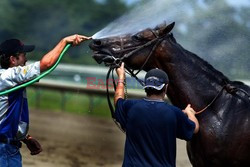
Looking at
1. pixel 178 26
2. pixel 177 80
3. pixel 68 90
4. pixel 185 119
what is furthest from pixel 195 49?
pixel 68 90

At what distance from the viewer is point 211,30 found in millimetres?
5895

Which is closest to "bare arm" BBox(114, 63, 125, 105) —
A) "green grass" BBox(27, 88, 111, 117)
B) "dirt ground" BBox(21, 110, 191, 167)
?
"dirt ground" BBox(21, 110, 191, 167)

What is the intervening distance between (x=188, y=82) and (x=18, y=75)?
5.33ft

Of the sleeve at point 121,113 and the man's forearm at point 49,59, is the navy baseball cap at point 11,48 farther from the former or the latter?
the sleeve at point 121,113

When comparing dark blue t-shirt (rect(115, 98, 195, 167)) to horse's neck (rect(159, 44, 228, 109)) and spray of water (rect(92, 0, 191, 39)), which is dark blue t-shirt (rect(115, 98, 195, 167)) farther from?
spray of water (rect(92, 0, 191, 39))

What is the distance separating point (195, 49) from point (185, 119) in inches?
79.5

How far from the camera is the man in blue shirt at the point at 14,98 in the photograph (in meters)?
4.21

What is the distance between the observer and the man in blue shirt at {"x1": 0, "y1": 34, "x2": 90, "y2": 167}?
421cm

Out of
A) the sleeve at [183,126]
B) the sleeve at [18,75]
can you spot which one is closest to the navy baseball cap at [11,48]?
the sleeve at [18,75]

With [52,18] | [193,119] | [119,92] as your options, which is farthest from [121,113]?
[52,18]

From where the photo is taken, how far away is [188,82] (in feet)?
16.2

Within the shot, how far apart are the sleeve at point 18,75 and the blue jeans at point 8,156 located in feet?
1.74

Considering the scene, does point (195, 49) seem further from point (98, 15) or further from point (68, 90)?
point (98, 15)

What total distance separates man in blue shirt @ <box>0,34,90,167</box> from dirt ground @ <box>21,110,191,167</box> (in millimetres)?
3690
